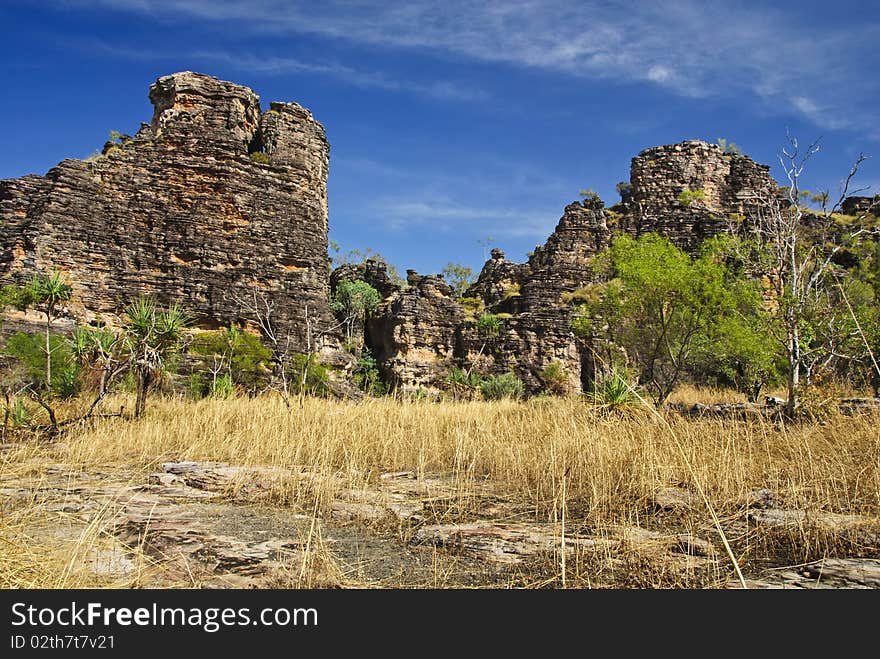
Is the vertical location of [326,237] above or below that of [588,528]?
above

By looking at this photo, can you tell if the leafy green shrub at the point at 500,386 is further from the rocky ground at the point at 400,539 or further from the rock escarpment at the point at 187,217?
the rocky ground at the point at 400,539

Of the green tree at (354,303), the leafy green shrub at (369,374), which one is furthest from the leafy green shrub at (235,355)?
the green tree at (354,303)

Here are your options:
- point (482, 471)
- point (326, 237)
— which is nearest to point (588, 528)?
point (482, 471)

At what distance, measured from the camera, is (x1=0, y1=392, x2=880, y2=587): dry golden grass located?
409cm

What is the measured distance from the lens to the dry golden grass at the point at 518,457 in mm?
4094

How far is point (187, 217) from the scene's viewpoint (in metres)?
23.0

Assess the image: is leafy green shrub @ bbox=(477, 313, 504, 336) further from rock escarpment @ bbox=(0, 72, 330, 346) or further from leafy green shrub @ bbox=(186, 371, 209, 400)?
leafy green shrub @ bbox=(186, 371, 209, 400)

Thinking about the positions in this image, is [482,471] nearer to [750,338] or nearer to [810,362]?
[810,362]

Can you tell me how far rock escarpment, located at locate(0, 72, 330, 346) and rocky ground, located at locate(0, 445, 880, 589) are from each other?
60.0 ft

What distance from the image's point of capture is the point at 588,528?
3969mm

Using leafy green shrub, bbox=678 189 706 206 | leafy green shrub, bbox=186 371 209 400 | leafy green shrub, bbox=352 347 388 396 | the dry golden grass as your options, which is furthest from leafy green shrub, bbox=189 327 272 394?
leafy green shrub, bbox=678 189 706 206

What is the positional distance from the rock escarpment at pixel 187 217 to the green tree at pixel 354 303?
7.23 meters

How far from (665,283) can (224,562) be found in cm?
1367

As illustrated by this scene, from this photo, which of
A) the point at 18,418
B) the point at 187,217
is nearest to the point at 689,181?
the point at 187,217
